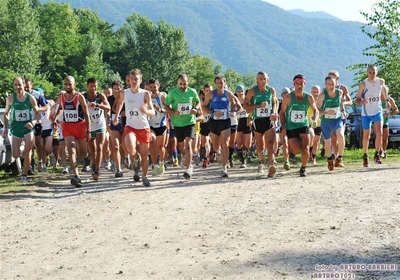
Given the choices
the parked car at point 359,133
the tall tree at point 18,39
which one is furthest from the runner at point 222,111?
the tall tree at point 18,39

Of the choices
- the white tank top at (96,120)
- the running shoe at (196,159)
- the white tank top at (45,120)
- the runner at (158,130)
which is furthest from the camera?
the running shoe at (196,159)

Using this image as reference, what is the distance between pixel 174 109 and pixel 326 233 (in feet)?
22.3

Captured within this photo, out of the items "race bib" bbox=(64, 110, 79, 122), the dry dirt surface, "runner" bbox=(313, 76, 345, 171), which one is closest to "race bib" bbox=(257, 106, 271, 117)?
"runner" bbox=(313, 76, 345, 171)

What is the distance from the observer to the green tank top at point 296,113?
40.3 ft

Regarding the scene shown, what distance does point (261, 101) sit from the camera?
1303cm

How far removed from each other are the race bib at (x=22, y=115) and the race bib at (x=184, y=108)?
10.2ft

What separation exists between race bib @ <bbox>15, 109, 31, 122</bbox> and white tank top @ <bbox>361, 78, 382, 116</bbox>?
7295 millimetres

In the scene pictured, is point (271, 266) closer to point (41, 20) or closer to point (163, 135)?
point (163, 135)

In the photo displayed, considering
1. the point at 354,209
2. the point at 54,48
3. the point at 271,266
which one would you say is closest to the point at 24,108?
the point at 354,209

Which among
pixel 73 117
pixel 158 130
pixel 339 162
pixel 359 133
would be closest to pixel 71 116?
pixel 73 117

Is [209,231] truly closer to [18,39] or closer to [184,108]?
[184,108]

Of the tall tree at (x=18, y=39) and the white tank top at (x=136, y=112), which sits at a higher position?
the tall tree at (x=18, y=39)

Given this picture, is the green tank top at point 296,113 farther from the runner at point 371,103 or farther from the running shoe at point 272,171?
the runner at point 371,103

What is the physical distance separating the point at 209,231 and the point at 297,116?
579 centimetres
